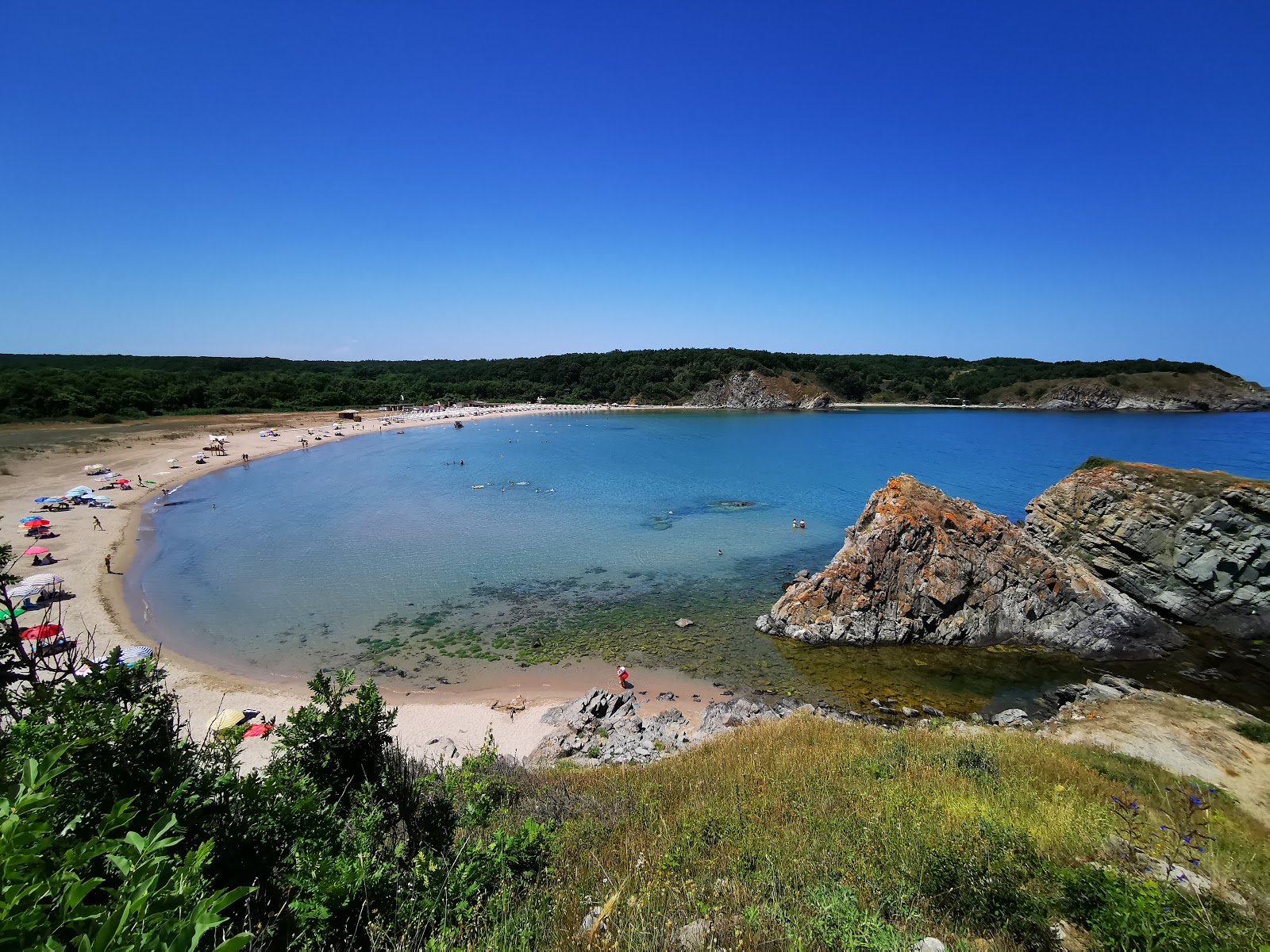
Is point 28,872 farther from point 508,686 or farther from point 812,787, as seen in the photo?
point 508,686

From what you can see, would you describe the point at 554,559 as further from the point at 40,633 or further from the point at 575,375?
the point at 575,375

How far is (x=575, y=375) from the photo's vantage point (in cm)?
17675

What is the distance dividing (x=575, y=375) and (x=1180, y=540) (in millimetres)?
163620

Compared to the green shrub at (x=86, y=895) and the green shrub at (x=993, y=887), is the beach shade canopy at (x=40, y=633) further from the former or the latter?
the green shrub at (x=993, y=887)

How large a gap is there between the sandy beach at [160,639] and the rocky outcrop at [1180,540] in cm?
2085

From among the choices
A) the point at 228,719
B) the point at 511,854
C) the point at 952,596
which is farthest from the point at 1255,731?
the point at 228,719

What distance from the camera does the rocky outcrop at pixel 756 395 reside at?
15012cm

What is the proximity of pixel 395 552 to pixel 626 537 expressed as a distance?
1434 cm

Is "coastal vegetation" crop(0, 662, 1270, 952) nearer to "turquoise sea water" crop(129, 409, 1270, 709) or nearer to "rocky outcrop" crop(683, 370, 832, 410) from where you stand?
"turquoise sea water" crop(129, 409, 1270, 709)

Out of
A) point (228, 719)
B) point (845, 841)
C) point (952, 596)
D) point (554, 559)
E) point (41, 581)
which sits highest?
point (845, 841)

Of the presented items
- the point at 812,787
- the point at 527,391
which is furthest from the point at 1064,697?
the point at 527,391

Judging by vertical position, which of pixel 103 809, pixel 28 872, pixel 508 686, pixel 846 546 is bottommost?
pixel 508 686

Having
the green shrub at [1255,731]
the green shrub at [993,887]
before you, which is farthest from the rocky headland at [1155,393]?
the green shrub at [993,887]

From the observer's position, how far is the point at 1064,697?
57.8ft
